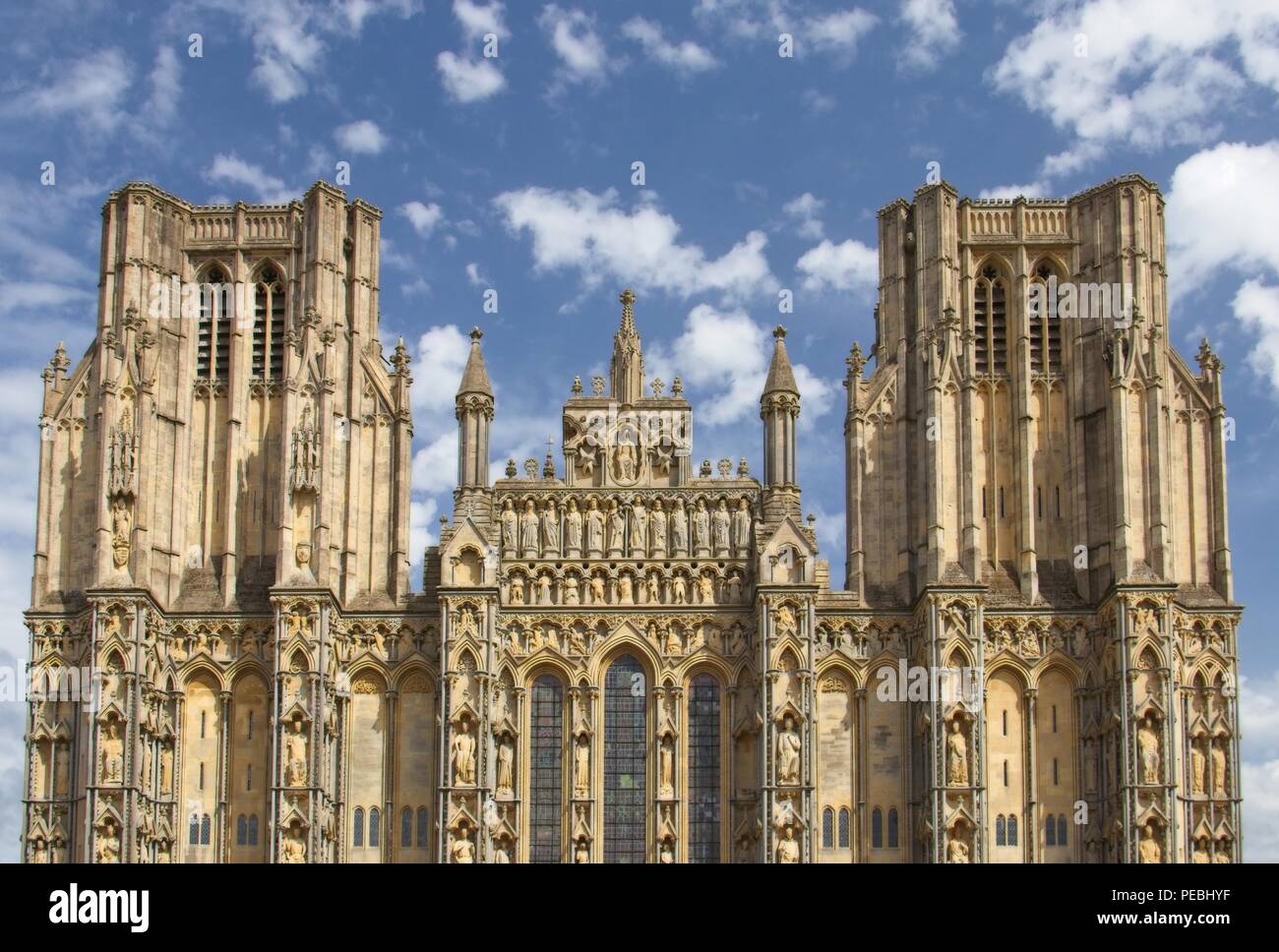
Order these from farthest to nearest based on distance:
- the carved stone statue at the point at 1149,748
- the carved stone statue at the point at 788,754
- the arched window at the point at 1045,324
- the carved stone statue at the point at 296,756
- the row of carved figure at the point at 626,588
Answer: the arched window at the point at 1045,324 < the row of carved figure at the point at 626,588 < the carved stone statue at the point at 788,754 < the carved stone statue at the point at 296,756 < the carved stone statue at the point at 1149,748

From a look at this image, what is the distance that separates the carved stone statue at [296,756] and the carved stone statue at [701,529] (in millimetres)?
11267

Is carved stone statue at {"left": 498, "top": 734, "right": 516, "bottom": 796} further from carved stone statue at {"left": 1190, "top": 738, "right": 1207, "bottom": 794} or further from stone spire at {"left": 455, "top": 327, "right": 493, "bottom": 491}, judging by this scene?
carved stone statue at {"left": 1190, "top": 738, "right": 1207, "bottom": 794}

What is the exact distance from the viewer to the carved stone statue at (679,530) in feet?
212

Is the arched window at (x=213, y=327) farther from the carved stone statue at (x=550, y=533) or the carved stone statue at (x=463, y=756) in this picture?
the carved stone statue at (x=463, y=756)

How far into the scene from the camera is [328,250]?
6744 centimetres

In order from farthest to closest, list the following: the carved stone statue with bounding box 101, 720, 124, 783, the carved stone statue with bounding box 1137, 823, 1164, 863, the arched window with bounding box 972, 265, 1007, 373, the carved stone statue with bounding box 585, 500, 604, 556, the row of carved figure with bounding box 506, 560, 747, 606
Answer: the arched window with bounding box 972, 265, 1007, 373
the carved stone statue with bounding box 585, 500, 604, 556
the row of carved figure with bounding box 506, 560, 747, 606
the carved stone statue with bounding box 101, 720, 124, 783
the carved stone statue with bounding box 1137, 823, 1164, 863

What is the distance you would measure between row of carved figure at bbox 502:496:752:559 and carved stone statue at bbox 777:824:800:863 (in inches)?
316

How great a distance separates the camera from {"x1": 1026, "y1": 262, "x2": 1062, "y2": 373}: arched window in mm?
66875

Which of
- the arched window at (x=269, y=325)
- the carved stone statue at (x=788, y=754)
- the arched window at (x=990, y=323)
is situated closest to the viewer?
the carved stone statue at (x=788, y=754)

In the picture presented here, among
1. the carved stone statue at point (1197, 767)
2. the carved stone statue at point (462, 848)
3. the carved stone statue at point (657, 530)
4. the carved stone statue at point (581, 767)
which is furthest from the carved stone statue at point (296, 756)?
the carved stone statue at point (1197, 767)

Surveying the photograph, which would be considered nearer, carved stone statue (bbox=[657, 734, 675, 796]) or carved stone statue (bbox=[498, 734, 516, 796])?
carved stone statue (bbox=[498, 734, 516, 796])

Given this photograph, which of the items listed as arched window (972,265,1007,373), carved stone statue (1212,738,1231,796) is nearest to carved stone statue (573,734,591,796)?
arched window (972,265,1007,373)
